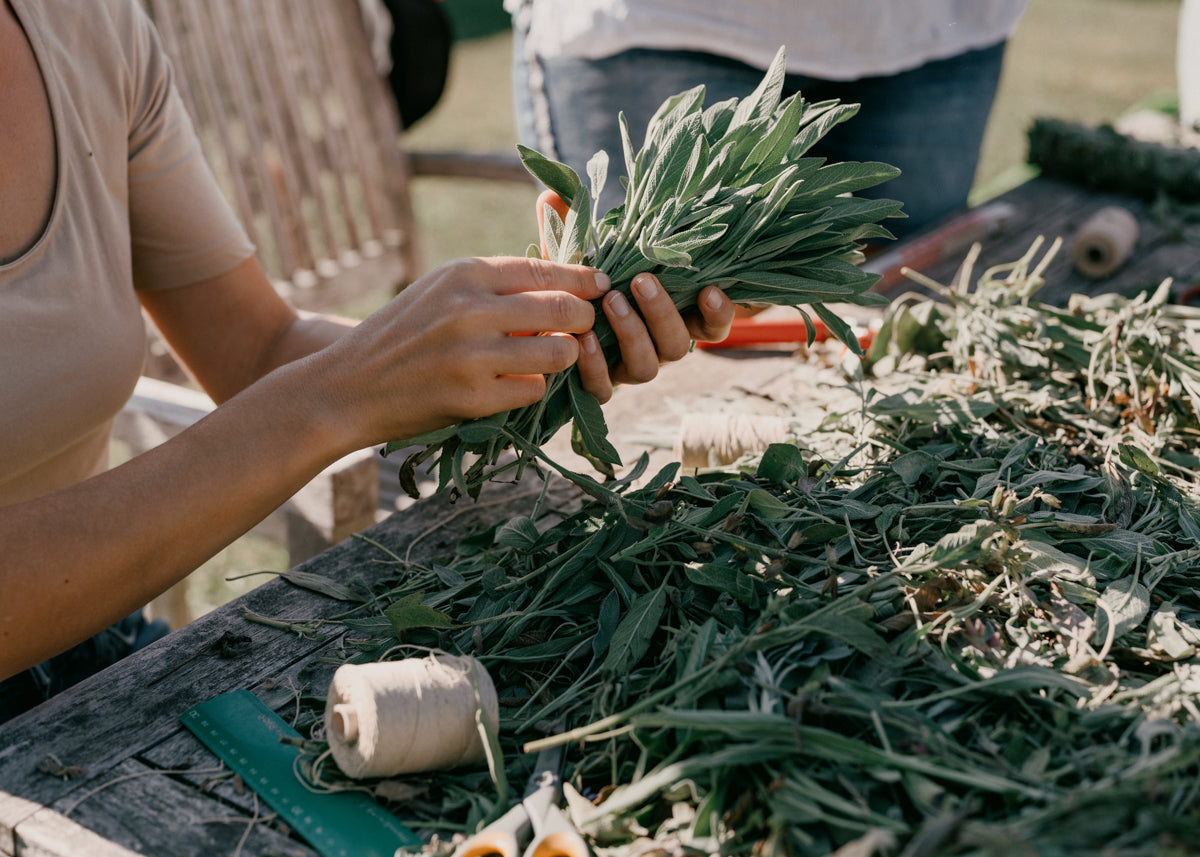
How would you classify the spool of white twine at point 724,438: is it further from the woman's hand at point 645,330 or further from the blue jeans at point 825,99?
the blue jeans at point 825,99

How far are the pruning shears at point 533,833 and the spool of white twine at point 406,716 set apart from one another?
0.06 metres

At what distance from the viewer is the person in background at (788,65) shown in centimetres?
147

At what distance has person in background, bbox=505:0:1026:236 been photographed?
1468 mm

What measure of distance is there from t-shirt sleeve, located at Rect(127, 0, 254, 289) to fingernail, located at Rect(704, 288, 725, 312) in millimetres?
656

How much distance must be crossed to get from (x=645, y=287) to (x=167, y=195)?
27.1 inches

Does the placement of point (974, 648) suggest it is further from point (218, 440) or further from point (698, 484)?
point (218, 440)

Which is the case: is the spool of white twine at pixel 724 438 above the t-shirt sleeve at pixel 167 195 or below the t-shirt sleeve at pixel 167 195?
below

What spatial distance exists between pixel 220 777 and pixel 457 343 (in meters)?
0.36

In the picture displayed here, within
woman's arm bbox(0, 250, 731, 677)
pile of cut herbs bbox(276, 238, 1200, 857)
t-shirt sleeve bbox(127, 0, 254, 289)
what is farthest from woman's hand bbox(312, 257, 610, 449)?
t-shirt sleeve bbox(127, 0, 254, 289)

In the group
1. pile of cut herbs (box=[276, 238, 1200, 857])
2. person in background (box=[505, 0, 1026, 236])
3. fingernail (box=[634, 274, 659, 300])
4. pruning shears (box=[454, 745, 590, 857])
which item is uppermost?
person in background (box=[505, 0, 1026, 236])

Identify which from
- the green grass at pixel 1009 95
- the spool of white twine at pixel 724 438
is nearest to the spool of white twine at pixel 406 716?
the spool of white twine at pixel 724 438

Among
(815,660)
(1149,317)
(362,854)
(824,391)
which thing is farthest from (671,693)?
(1149,317)

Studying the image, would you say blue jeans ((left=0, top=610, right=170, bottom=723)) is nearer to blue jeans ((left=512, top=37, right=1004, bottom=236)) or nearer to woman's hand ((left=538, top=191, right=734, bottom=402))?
woman's hand ((left=538, top=191, right=734, bottom=402))

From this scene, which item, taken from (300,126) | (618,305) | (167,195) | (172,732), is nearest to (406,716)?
(172,732)
